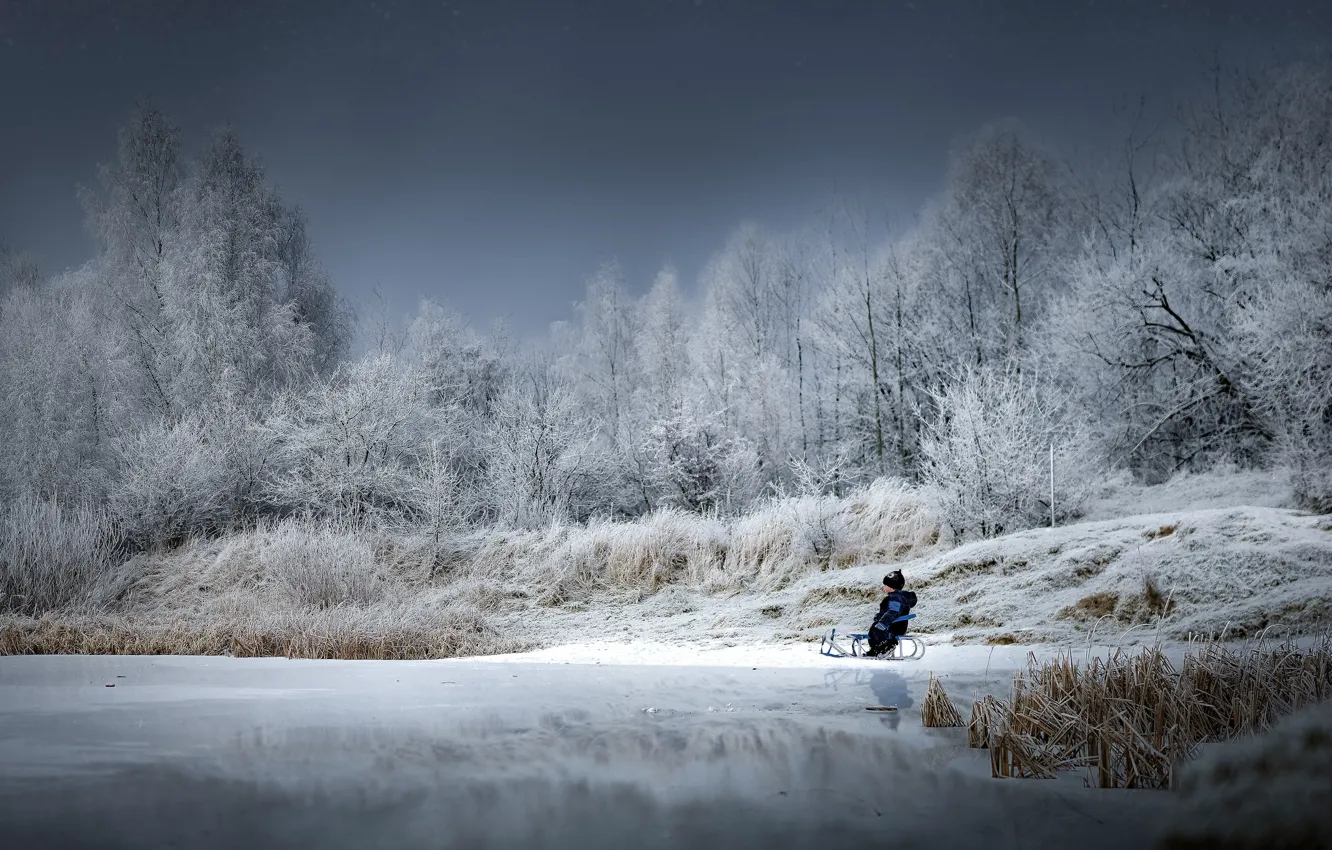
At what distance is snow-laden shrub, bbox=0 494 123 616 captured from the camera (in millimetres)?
12523

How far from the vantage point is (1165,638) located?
296 inches

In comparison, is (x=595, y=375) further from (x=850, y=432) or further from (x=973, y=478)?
(x=973, y=478)

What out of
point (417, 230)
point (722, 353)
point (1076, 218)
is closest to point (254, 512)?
point (722, 353)

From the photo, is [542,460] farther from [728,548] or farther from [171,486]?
[171,486]

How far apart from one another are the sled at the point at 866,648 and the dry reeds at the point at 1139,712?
3.06 metres

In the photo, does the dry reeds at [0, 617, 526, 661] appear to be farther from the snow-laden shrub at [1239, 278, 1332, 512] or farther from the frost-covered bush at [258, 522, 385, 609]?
the snow-laden shrub at [1239, 278, 1332, 512]

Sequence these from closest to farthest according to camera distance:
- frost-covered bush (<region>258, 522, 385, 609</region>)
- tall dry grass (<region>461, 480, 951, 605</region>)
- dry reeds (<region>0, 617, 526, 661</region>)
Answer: dry reeds (<region>0, 617, 526, 661</region>)
frost-covered bush (<region>258, 522, 385, 609</region>)
tall dry grass (<region>461, 480, 951, 605</region>)

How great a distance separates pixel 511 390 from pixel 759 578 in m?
15.1

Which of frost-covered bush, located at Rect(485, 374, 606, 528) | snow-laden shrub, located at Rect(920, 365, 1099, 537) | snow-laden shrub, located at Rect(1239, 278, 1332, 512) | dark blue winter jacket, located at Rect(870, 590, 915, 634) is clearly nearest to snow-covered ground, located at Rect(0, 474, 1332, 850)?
dark blue winter jacket, located at Rect(870, 590, 915, 634)

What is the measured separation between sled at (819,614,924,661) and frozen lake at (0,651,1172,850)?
1428mm

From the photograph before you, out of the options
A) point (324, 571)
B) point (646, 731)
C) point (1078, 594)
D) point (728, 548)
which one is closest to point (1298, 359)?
point (1078, 594)

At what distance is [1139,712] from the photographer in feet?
12.6

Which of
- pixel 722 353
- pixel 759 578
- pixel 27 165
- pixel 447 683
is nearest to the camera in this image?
pixel 447 683

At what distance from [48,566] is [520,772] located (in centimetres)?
1240
